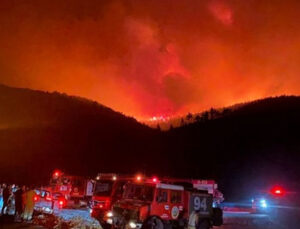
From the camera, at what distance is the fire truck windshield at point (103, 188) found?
2198 cm

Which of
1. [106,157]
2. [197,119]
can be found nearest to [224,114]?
[197,119]

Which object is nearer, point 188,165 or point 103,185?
point 103,185

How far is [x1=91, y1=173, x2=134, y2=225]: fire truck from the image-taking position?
791 inches

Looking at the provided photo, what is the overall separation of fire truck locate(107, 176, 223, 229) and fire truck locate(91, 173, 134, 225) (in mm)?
1526

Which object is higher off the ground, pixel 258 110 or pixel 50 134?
pixel 258 110

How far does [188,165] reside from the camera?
89.0m

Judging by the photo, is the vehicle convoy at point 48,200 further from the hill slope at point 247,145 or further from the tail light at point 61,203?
the hill slope at point 247,145

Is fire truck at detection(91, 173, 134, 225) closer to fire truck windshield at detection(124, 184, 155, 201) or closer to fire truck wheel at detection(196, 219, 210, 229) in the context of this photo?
fire truck windshield at detection(124, 184, 155, 201)

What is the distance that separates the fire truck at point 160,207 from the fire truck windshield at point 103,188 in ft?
10.8

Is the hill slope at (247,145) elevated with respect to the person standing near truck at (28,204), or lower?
elevated

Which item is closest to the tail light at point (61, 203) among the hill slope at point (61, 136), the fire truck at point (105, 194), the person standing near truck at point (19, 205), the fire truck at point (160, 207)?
the fire truck at point (105, 194)

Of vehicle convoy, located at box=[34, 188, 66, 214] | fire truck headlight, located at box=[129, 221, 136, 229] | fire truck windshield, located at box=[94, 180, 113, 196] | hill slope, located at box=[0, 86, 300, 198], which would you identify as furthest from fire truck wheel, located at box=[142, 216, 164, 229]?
hill slope, located at box=[0, 86, 300, 198]

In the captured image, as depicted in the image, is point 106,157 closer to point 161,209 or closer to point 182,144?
point 182,144

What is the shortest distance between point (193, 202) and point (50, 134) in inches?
3213
